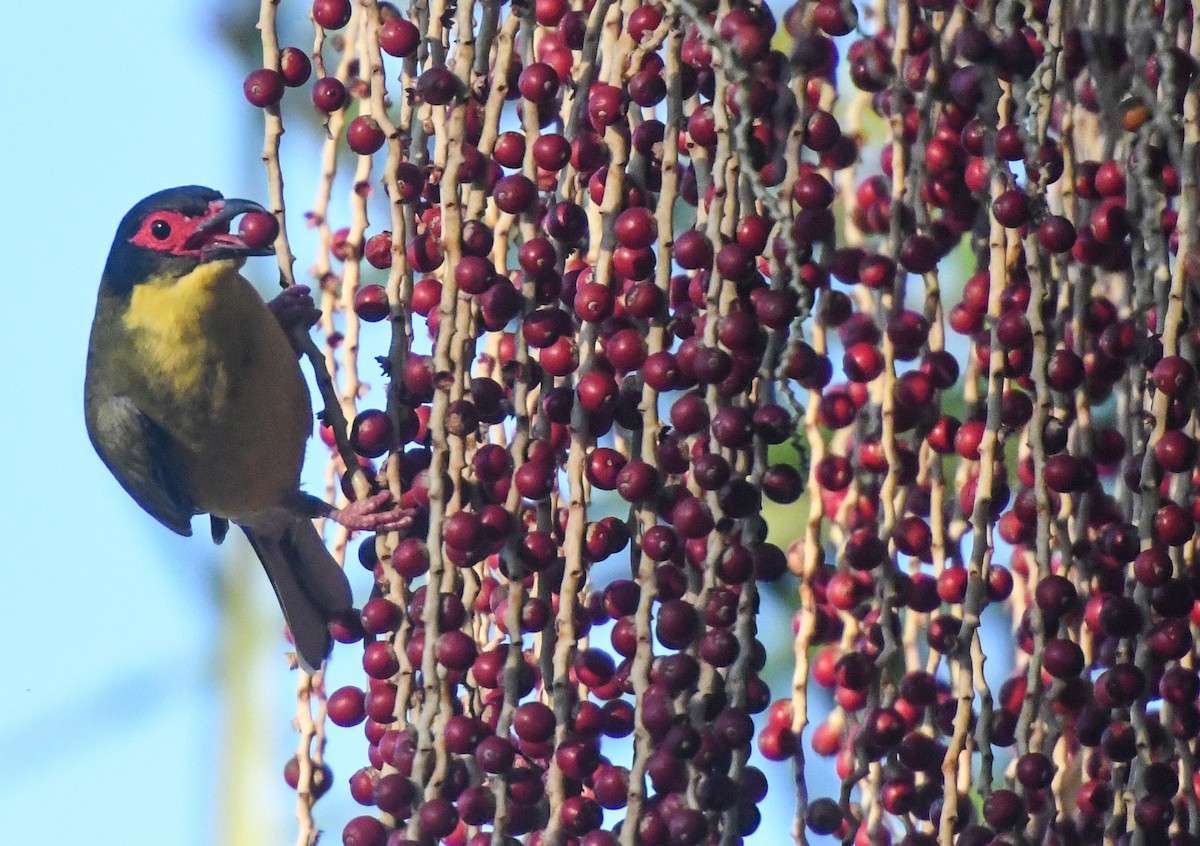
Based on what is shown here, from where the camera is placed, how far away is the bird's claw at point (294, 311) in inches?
86.2

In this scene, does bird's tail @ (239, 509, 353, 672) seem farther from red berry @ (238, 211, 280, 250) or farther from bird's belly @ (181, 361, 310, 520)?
red berry @ (238, 211, 280, 250)

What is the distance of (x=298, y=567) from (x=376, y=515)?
3.95 ft

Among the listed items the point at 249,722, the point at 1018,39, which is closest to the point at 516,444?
the point at 1018,39

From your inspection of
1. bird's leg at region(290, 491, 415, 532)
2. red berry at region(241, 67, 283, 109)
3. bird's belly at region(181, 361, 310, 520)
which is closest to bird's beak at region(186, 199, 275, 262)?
bird's belly at region(181, 361, 310, 520)

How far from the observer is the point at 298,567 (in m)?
2.47

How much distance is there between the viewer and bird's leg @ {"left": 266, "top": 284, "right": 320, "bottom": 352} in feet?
7.18

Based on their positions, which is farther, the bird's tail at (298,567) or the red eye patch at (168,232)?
the red eye patch at (168,232)

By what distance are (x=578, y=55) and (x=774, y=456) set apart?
115 centimetres

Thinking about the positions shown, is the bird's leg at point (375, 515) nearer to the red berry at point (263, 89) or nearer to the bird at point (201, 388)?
the red berry at point (263, 89)

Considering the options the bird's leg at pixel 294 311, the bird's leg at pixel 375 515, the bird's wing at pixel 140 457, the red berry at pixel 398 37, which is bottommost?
the bird's wing at pixel 140 457

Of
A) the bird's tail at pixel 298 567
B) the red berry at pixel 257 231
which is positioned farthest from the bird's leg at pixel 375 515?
the bird's tail at pixel 298 567

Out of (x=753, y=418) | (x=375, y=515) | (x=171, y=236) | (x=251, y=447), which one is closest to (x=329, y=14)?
(x=375, y=515)

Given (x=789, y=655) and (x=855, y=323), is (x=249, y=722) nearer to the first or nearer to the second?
(x=789, y=655)

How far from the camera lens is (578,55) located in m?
1.44
